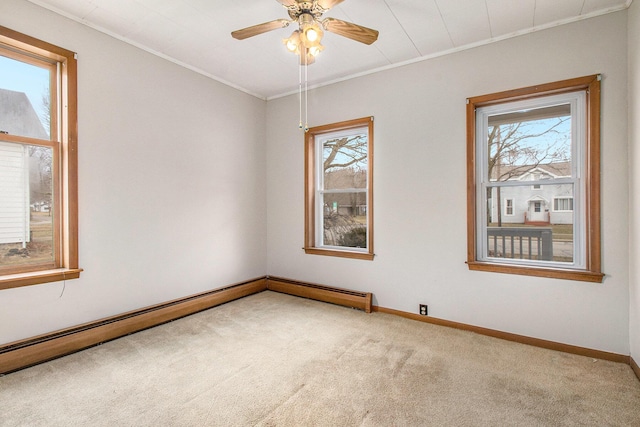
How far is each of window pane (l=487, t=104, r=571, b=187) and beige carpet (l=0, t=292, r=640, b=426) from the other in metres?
1.57

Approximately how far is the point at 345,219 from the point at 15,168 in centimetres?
320

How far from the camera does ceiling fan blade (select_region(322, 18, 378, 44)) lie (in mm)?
2064

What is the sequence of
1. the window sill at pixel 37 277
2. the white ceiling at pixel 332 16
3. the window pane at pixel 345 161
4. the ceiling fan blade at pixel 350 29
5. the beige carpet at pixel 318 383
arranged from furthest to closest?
the window pane at pixel 345 161 → the white ceiling at pixel 332 16 → the window sill at pixel 37 277 → the ceiling fan blade at pixel 350 29 → the beige carpet at pixel 318 383

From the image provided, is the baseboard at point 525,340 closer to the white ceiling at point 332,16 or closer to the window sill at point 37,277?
the white ceiling at point 332,16

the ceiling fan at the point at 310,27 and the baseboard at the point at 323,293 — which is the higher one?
the ceiling fan at the point at 310,27

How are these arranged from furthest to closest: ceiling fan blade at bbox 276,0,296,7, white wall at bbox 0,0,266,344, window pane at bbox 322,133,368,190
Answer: window pane at bbox 322,133,368,190 → white wall at bbox 0,0,266,344 → ceiling fan blade at bbox 276,0,296,7

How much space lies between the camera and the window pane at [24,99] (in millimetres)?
2395

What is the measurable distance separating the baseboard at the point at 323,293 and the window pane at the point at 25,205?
252cm

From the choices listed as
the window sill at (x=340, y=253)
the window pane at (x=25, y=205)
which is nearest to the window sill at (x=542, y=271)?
the window sill at (x=340, y=253)

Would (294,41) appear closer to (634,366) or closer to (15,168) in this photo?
(15,168)

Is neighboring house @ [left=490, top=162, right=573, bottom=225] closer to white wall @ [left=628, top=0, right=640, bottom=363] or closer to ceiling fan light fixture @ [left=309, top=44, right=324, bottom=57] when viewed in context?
white wall @ [left=628, top=0, right=640, bottom=363]

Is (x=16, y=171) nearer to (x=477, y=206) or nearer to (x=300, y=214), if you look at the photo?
(x=300, y=214)

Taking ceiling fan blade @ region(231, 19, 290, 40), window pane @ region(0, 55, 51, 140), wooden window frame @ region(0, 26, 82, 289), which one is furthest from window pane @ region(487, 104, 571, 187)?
Answer: window pane @ region(0, 55, 51, 140)

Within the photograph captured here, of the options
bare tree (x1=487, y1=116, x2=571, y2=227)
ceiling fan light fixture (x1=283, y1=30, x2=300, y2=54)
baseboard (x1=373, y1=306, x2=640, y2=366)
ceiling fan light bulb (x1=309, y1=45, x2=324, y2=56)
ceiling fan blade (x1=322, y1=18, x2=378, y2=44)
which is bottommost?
baseboard (x1=373, y1=306, x2=640, y2=366)
